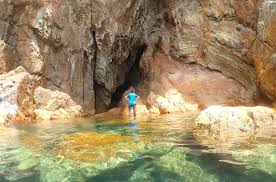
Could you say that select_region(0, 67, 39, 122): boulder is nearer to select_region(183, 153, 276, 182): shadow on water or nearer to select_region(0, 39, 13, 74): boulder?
select_region(0, 39, 13, 74): boulder

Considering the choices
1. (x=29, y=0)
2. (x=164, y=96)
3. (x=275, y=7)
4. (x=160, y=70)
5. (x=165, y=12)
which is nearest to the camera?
(x=275, y=7)

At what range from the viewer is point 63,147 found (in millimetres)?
11211

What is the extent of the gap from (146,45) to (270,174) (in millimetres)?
21478

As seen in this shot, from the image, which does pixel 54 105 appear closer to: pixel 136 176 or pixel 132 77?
pixel 132 77

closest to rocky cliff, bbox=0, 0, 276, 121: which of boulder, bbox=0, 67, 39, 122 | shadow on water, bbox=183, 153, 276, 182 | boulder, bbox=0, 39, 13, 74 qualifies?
boulder, bbox=0, 39, 13, 74

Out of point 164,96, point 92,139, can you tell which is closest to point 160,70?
point 164,96

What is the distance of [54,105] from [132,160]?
14211mm

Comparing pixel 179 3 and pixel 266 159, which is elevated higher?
pixel 179 3

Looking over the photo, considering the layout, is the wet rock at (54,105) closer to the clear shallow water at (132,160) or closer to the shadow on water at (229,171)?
the clear shallow water at (132,160)

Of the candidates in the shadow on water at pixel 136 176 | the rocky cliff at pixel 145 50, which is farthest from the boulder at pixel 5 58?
the shadow on water at pixel 136 176

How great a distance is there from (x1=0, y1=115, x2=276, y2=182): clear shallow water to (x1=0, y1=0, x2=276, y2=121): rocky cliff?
1140cm

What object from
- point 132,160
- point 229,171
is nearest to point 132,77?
point 132,160

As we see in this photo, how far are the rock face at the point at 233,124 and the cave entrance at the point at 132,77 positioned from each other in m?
16.5

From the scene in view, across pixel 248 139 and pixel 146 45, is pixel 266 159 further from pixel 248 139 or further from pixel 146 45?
pixel 146 45
